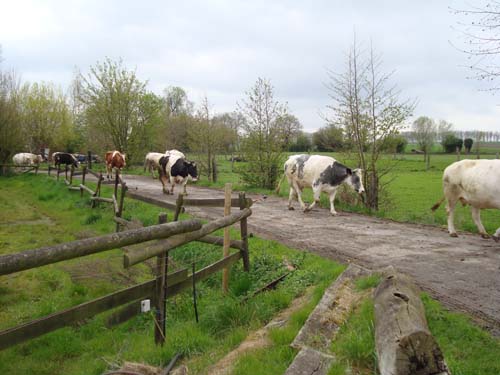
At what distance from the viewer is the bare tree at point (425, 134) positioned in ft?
143

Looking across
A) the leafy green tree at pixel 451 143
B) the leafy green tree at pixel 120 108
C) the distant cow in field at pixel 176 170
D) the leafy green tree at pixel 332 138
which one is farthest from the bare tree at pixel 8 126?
the leafy green tree at pixel 451 143

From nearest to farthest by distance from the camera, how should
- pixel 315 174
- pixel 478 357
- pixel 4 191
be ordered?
pixel 478 357 → pixel 315 174 → pixel 4 191

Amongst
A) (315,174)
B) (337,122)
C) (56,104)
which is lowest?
(315,174)

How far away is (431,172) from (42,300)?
3133 centimetres

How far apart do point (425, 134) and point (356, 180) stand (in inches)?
1440

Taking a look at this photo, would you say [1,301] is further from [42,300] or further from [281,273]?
[281,273]

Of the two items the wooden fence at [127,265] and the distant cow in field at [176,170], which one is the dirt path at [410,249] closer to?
the wooden fence at [127,265]

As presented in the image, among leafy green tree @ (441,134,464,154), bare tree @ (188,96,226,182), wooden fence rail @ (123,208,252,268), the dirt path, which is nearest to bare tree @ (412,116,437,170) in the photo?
leafy green tree @ (441,134,464,154)

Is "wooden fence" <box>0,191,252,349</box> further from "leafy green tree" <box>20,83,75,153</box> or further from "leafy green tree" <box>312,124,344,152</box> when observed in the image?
"leafy green tree" <box>20,83,75,153</box>

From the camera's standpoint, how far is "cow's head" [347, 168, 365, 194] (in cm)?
1196

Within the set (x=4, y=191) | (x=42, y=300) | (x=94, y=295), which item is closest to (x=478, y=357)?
(x=94, y=295)

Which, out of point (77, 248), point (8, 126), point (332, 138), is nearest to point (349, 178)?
point (332, 138)

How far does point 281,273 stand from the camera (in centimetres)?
652

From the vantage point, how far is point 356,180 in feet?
39.5
